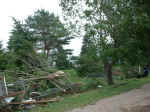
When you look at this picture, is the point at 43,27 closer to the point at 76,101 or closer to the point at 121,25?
the point at 76,101

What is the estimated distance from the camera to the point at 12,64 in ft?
42.6

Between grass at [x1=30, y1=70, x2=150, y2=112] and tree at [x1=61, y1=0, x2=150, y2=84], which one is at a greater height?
tree at [x1=61, y1=0, x2=150, y2=84]

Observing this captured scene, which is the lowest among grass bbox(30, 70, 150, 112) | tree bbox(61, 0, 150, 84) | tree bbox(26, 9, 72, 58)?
grass bbox(30, 70, 150, 112)

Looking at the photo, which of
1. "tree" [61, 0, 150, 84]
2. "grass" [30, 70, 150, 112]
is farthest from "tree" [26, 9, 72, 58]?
"grass" [30, 70, 150, 112]

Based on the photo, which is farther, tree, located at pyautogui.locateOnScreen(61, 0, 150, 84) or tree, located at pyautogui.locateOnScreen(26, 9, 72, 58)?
tree, located at pyautogui.locateOnScreen(26, 9, 72, 58)

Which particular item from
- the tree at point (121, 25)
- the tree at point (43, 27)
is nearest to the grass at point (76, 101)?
the tree at point (121, 25)

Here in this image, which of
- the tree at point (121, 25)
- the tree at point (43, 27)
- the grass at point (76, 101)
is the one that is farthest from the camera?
the tree at point (43, 27)

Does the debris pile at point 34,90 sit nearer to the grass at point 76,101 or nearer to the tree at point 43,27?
the grass at point 76,101

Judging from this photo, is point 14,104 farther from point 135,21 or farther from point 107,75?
point 107,75

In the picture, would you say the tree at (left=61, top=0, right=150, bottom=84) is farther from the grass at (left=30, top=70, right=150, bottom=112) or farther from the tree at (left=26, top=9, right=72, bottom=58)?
the tree at (left=26, top=9, right=72, bottom=58)

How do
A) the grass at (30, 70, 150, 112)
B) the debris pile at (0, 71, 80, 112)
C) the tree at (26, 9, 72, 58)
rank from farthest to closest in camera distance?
1. the tree at (26, 9, 72, 58)
2. the debris pile at (0, 71, 80, 112)
3. the grass at (30, 70, 150, 112)

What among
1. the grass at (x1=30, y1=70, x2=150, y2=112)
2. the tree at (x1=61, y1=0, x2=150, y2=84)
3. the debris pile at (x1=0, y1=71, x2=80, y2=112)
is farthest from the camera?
the debris pile at (x1=0, y1=71, x2=80, y2=112)

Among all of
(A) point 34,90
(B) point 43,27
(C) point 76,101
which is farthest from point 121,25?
(B) point 43,27

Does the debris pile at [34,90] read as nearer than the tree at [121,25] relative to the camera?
No
